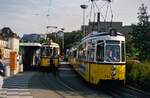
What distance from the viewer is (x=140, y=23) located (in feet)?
139

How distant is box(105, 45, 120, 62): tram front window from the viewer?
2366cm

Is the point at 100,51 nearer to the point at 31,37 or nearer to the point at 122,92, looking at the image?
the point at 122,92

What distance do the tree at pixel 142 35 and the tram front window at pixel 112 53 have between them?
16.7 meters

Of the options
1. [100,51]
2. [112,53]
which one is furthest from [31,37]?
[112,53]

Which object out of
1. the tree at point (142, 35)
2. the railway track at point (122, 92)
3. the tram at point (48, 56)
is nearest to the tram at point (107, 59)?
the railway track at point (122, 92)

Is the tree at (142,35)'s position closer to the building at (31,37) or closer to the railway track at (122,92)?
the railway track at (122,92)

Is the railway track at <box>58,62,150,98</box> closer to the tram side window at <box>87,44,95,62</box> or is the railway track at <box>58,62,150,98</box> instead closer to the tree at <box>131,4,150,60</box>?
the tram side window at <box>87,44,95,62</box>

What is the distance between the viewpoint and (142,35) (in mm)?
41625

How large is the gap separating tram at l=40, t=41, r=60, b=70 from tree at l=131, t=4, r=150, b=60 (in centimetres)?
783

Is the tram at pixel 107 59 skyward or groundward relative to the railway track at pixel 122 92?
skyward

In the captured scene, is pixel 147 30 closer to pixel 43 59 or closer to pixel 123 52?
pixel 43 59

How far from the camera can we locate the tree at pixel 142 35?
41.1m

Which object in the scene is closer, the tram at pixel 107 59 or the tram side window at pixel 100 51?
the tram at pixel 107 59

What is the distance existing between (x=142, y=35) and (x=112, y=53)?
18.3m
